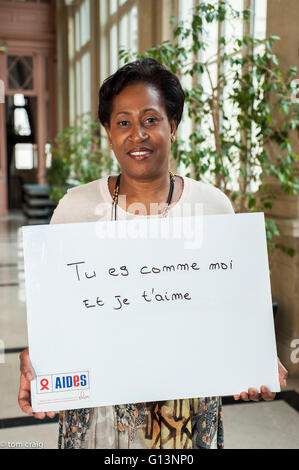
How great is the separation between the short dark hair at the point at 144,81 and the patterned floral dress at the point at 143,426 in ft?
2.37

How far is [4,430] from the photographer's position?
2475 millimetres

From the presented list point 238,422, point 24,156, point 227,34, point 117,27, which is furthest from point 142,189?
point 24,156

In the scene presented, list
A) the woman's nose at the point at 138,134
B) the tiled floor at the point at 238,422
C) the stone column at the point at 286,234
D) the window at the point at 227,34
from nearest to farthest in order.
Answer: the woman's nose at the point at 138,134, the tiled floor at the point at 238,422, the stone column at the point at 286,234, the window at the point at 227,34

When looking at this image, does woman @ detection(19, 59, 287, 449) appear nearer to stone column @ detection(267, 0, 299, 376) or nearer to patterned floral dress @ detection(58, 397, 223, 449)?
patterned floral dress @ detection(58, 397, 223, 449)

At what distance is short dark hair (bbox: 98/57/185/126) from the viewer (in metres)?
1.18

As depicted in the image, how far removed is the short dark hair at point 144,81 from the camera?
1.18 metres

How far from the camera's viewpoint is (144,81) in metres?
1.19

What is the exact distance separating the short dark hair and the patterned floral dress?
724mm

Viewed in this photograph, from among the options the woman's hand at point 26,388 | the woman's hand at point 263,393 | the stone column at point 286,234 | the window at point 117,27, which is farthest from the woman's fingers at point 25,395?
the window at point 117,27

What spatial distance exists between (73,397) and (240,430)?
1.83 meters

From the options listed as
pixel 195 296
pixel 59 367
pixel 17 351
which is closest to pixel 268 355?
pixel 195 296

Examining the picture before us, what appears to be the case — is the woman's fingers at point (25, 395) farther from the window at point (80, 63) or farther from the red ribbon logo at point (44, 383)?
the window at point (80, 63)

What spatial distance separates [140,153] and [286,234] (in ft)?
7.29

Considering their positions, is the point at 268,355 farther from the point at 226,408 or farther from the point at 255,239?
the point at 226,408
